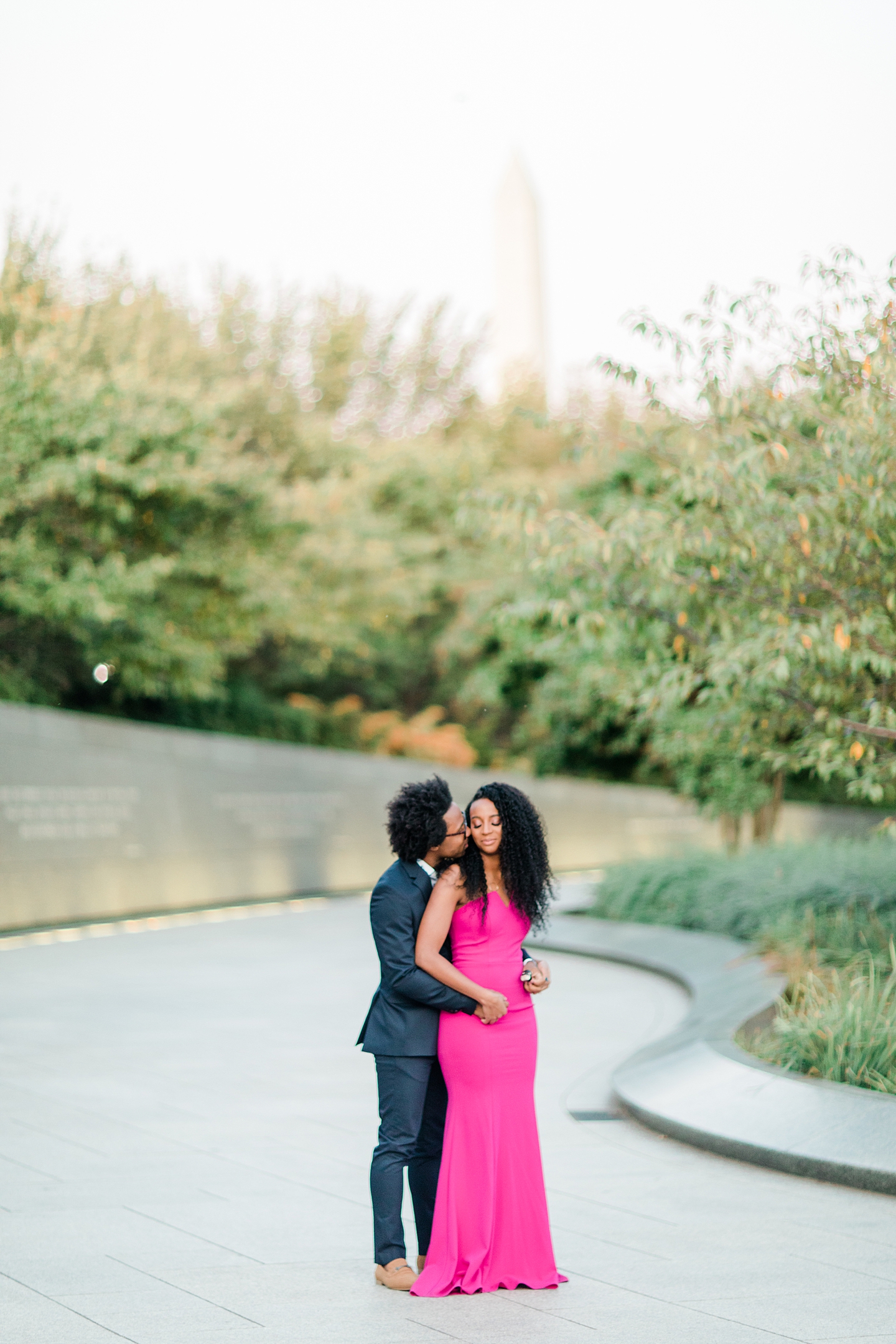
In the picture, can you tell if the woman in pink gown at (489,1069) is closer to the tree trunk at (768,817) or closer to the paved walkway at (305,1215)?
the paved walkway at (305,1215)

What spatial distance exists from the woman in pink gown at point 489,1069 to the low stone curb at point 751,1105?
184 cm

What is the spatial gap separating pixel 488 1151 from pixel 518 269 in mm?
43913

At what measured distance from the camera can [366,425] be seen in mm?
30484

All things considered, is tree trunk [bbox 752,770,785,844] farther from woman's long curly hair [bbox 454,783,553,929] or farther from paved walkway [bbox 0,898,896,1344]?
woman's long curly hair [bbox 454,783,553,929]

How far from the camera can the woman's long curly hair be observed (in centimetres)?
482

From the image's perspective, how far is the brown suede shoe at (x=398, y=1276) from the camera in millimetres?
4750

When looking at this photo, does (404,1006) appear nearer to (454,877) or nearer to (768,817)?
(454,877)

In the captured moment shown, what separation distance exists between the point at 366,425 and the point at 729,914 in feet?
63.3

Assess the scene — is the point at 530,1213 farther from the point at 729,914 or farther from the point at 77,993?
the point at 729,914

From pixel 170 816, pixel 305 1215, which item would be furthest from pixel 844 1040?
pixel 170 816

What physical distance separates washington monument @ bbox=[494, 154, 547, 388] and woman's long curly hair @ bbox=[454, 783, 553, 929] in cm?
4191

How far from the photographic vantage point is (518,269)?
4603 cm

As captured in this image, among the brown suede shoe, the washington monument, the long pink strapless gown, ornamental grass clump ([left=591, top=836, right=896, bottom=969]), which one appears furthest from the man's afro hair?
the washington monument

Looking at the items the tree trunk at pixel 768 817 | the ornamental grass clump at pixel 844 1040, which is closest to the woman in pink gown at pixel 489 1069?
the ornamental grass clump at pixel 844 1040
